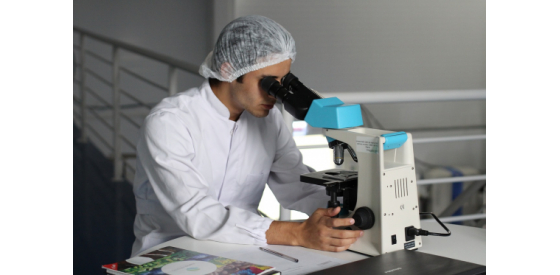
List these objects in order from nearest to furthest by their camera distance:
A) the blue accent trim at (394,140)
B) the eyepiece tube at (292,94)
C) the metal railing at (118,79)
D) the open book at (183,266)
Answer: the open book at (183,266)
the blue accent trim at (394,140)
the eyepiece tube at (292,94)
the metal railing at (118,79)

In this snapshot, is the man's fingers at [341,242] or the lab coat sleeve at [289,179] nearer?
the man's fingers at [341,242]

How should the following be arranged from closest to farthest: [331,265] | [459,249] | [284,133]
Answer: [331,265], [459,249], [284,133]

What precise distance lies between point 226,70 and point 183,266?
1.97ft

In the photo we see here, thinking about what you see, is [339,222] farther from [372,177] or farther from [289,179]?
[289,179]

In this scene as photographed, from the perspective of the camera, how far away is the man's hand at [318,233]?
1.09 meters

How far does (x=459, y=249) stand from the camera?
1145 mm

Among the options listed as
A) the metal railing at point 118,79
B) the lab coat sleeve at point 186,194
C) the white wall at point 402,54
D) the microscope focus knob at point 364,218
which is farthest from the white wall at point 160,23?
the microscope focus knob at point 364,218

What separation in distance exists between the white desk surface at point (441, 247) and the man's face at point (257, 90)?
1.28 ft

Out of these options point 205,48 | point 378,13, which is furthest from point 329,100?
point 205,48

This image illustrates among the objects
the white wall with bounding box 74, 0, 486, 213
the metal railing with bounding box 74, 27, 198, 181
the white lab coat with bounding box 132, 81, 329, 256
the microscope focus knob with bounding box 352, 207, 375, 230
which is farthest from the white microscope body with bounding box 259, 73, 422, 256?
the white wall with bounding box 74, 0, 486, 213

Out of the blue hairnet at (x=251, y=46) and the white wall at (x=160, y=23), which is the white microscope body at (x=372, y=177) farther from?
the white wall at (x=160, y=23)

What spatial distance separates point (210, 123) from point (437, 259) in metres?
0.71

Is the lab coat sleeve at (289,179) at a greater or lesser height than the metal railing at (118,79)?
lesser

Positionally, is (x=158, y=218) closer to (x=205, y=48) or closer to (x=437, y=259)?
(x=437, y=259)
